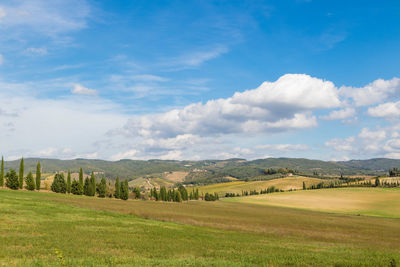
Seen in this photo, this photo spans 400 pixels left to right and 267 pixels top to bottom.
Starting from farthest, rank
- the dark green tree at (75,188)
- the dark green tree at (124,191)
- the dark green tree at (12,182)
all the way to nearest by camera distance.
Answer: the dark green tree at (124,191) < the dark green tree at (75,188) < the dark green tree at (12,182)

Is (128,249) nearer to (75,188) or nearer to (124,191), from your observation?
(75,188)

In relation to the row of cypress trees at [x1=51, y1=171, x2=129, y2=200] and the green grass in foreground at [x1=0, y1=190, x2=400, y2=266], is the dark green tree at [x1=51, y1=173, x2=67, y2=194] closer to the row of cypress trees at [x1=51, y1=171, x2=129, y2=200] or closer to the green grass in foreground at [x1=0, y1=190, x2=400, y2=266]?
the row of cypress trees at [x1=51, y1=171, x2=129, y2=200]

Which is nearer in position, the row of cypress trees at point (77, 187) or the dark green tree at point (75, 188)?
the row of cypress trees at point (77, 187)

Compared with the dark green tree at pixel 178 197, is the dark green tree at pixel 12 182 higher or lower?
higher

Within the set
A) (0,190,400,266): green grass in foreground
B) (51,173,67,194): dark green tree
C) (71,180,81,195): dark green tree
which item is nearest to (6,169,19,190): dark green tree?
(51,173,67,194): dark green tree

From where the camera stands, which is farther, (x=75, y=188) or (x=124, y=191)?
(x=124, y=191)

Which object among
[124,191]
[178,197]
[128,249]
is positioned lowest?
[178,197]

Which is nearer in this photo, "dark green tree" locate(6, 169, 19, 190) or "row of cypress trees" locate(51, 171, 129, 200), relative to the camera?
"dark green tree" locate(6, 169, 19, 190)

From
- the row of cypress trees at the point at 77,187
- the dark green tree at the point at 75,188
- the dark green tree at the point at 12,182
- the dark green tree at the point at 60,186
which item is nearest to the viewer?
the dark green tree at the point at 12,182

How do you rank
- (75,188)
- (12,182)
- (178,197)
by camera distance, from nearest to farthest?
(12,182), (75,188), (178,197)

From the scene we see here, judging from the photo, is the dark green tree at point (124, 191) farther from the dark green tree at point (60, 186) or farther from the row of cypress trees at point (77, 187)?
the dark green tree at point (60, 186)

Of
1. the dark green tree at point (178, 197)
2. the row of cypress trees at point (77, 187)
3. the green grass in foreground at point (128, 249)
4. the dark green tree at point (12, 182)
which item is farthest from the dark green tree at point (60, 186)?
the green grass in foreground at point (128, 249)

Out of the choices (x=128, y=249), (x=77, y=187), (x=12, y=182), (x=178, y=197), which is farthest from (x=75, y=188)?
(x=128, y=249)

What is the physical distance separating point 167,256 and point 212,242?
8.37m
